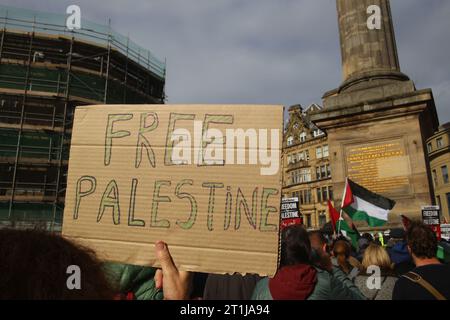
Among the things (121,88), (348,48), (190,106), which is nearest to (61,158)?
(121,88)

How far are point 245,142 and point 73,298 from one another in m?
1.32

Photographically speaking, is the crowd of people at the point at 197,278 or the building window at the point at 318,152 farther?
the building window at the point at 318,152

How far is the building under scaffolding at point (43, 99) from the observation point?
20250 mm

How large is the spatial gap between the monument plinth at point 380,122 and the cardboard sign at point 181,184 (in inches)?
262

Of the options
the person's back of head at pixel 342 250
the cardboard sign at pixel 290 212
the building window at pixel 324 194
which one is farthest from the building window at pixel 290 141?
the person's back of head at pixel 342 250

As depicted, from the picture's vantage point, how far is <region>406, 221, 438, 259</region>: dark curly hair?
273 centimetres

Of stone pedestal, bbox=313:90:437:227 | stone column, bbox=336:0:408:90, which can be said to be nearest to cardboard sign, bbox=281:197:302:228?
stone pedestal, bbox=313:90:437:227

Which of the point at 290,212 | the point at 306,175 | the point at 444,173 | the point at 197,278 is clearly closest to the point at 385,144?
the point at 290,212

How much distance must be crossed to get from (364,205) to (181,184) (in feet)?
18.1

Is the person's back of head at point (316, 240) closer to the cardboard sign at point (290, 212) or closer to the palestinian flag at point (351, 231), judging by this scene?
the palestinian flag at point (351, 231)

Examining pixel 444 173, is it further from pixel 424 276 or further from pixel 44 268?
pixel 44 268

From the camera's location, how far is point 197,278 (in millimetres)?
2520

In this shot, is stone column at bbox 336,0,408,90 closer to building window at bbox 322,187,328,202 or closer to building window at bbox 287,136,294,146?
building window at bbox 322,187,328,202

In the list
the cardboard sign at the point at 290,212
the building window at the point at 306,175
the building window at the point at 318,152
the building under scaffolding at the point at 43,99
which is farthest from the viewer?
the building window at the point at 306,175
